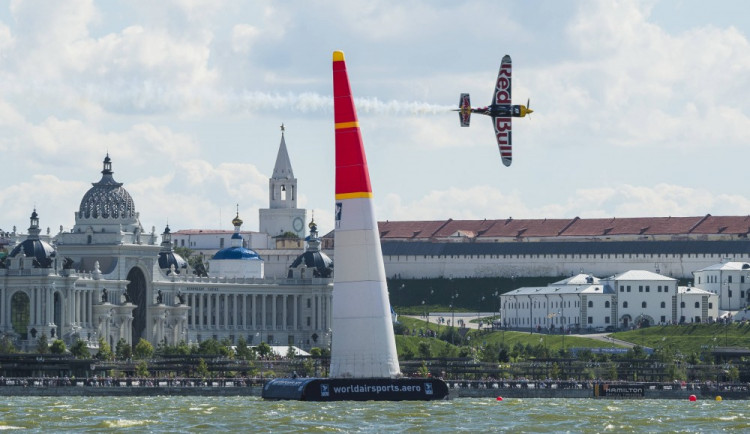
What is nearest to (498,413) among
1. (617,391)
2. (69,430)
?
(69,430)

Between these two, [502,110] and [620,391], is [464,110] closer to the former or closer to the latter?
[502,110]

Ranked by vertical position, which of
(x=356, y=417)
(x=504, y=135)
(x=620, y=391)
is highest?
(x=504, y=135)

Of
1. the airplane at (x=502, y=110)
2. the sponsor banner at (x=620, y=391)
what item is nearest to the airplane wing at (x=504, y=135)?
the airplane at (x=502, y=110)

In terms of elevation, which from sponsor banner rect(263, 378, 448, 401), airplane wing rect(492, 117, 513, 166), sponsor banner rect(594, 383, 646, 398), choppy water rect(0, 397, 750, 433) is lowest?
sponsor banner rect(594, 383, 646, 398)

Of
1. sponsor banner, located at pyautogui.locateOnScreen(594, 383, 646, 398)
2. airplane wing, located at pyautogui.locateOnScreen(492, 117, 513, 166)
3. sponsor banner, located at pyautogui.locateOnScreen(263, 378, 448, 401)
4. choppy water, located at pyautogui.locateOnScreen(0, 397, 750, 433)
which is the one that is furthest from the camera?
sponsor banner, located at pyautogui.locateOnScreen(594, 383, 646, 398)

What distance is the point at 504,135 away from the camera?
143125mm

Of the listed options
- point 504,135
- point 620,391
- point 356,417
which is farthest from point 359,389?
point 620,391

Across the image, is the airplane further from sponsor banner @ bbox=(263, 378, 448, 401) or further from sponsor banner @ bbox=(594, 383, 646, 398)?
sponsor banner @ bbox=(594, 383, 646, 398)

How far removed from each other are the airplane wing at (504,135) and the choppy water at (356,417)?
15261 millimetres

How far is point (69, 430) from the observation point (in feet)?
438

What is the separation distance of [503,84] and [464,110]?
2.96 metres

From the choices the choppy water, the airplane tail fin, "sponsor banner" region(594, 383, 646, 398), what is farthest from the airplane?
"sponsor banner" region(594, 383, 646, 398)

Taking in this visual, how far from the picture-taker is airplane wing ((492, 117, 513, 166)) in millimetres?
142500

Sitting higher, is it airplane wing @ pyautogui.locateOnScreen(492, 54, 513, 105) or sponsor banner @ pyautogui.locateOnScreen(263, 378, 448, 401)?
airplane wing @ pyautogui.locateOnScreen(492, 54, 513, 105)
